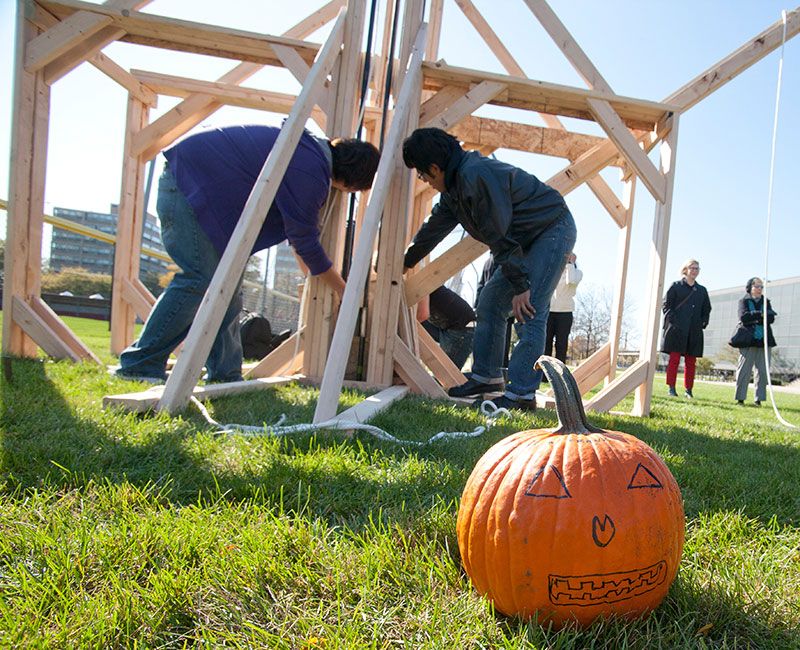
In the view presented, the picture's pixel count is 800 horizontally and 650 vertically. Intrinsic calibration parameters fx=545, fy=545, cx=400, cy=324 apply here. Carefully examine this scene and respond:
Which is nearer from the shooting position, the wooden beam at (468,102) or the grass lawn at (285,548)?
the grass lawn at (285,548)

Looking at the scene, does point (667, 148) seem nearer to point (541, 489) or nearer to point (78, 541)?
point (541, 489)

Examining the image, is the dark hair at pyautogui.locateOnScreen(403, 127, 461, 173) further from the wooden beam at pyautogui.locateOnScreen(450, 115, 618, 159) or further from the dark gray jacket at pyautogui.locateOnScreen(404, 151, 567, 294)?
the wooden beam at pyautogui.locateOnScreen(450, 115, 618, 159)

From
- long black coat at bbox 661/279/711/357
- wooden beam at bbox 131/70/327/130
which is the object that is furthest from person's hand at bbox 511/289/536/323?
long black coat at bbox 661/279/711/357

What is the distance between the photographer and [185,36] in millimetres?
3762

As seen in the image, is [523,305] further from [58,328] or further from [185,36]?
[58,328]

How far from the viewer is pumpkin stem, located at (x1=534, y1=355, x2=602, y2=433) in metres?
1.08

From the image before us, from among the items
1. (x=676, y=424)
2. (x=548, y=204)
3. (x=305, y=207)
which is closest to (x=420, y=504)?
(x=305, y=207)

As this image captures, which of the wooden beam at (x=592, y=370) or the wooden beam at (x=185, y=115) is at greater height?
the wooden beam at (x=185, y=115)

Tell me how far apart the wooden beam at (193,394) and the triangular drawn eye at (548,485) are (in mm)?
1763

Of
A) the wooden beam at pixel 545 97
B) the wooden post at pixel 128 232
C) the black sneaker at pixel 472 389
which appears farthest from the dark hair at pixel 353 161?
the wooden post at pixel 128 232

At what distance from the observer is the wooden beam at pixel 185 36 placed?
368 centimetres

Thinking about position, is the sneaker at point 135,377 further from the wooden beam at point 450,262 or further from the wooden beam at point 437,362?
the wooden beam at point 437,362

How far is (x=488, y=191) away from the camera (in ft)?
10.1

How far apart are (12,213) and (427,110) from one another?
299cm
